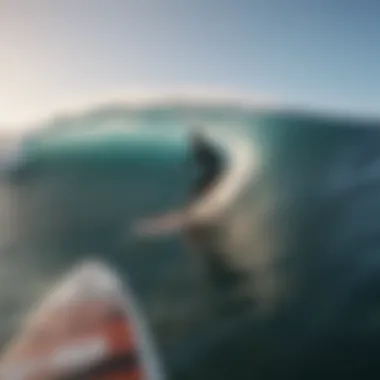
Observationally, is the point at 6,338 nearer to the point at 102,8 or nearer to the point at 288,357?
the point at 288,357

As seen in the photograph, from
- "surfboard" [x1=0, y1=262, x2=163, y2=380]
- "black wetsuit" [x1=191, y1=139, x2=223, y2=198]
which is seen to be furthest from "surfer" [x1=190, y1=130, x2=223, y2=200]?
"surfboard" [x1=0, y1=262, x2=163, y2=380]

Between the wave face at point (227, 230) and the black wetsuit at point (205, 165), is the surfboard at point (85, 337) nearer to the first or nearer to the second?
the wave face at point (227, 230)

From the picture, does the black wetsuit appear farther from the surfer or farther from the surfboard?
the surfboard

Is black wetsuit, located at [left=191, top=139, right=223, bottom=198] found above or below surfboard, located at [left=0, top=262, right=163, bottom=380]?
above

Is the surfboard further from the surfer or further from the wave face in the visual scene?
the surfer

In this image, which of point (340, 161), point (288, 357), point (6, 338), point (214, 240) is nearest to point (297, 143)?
point (340, 161)

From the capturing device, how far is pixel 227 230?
1.12m

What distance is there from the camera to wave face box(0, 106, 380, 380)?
1.06 metres

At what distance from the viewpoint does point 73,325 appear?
1.09 m

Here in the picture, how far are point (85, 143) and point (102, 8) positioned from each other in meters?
0.21

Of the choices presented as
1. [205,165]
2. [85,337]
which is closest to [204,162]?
[205,165]

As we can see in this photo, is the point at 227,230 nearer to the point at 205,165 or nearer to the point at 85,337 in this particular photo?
the point at 205,165

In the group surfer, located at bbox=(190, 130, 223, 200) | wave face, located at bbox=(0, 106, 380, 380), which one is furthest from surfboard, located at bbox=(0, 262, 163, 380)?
surfer, located at bbox=(190, 130, 223, 200)

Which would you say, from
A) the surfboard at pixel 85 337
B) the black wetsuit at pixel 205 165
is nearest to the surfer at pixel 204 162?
the black wetsuit at pixel 205 165
